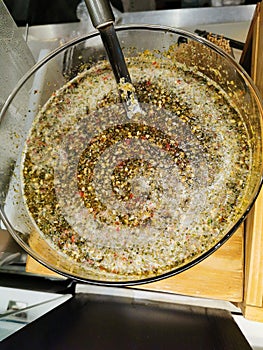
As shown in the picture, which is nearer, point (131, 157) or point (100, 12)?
point (100, 12)

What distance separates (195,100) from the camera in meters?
0.79

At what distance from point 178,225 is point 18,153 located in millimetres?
316

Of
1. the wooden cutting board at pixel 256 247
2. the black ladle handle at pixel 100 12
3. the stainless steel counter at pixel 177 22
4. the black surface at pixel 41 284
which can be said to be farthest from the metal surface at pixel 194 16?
the black surface at pixel 41 284

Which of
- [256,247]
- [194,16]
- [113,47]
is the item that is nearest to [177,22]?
[194,16]

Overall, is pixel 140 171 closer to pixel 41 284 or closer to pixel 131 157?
pixel 131 157

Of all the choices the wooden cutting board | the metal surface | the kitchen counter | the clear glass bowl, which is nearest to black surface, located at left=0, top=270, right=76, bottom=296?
the kitchen counter

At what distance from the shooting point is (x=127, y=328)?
730 mm

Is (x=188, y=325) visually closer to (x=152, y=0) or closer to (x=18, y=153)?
(x=18, y=153)

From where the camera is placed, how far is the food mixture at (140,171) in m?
0.75

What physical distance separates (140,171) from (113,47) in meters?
0.21

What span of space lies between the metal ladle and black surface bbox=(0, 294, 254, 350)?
347 millimetres

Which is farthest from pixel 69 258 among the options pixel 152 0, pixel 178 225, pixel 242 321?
pixel 152 0

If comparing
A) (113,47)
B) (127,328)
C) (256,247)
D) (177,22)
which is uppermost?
(177,22)

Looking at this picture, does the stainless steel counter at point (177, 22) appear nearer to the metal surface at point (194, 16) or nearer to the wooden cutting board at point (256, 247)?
the metal surface at point (194, 16)
